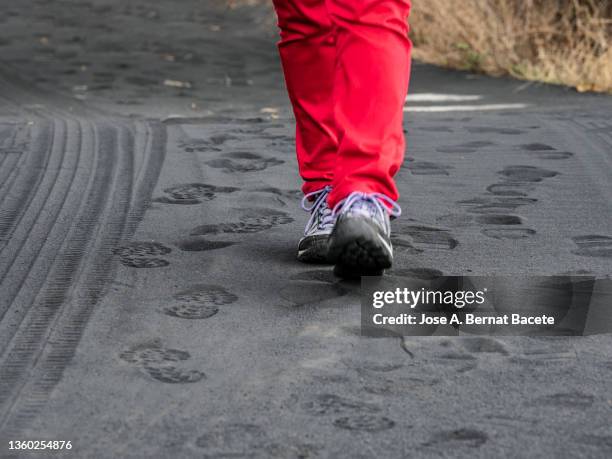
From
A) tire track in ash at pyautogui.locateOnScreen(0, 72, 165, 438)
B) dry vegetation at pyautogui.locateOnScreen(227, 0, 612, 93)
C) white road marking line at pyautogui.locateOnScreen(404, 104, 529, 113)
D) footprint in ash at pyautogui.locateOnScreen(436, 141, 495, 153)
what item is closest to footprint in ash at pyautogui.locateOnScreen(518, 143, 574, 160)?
footprint in ash at pyautogui.locateOnScreen(436, 141, 495, 153)

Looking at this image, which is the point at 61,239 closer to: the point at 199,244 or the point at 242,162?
the point at 199,244

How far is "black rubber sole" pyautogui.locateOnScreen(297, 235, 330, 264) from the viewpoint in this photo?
7.41 feet

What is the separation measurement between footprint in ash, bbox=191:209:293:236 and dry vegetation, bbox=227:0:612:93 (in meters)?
3.51

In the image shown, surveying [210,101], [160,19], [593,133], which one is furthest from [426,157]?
[160,19]

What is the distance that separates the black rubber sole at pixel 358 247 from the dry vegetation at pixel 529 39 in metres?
4.07

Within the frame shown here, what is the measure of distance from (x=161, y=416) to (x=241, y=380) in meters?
0.18

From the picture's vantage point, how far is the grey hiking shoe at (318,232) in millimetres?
2268

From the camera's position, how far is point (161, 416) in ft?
4.91

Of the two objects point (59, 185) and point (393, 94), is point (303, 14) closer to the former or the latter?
point (393, 94)

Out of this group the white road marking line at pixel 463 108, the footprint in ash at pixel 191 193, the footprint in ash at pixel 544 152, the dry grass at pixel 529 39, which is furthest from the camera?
the dry grass at pixel 529 39

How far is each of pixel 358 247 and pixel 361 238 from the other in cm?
2

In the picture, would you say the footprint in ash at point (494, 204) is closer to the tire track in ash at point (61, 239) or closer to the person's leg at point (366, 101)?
the person's leg at point (366, 101)

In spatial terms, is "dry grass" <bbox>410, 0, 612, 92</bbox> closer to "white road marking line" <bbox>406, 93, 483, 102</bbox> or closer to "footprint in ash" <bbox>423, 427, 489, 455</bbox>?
"white road marking line" <bbox>406, 93, 483, 102</bbox>

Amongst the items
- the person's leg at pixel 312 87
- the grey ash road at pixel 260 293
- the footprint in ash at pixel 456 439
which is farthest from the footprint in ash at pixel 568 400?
the person's leg at pixel 312 87
